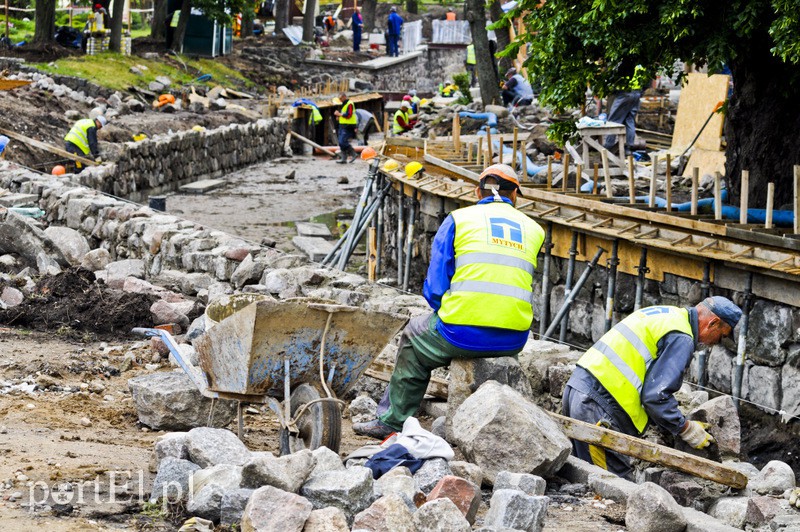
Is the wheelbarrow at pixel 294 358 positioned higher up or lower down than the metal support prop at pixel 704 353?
higher up

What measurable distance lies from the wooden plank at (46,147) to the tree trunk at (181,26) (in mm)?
18769

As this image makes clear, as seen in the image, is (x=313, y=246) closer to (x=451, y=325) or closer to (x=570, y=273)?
(x=570, y=273)

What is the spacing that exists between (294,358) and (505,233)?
1.40 m

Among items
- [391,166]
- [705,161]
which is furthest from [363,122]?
[705,161]

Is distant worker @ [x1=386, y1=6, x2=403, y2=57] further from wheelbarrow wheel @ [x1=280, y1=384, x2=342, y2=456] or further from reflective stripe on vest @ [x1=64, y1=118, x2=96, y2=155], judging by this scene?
wheelbarrow wheel @ [x1=280, y1=384, x2=342, y2=456]

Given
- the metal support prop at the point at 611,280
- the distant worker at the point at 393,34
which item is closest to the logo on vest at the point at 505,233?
the metal support prop at the point at 611,280

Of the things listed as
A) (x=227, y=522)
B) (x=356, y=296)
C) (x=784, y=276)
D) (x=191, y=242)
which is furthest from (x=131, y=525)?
(x=191, y=242)

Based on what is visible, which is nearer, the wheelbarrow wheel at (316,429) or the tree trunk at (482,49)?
the wheelbarrow wheel at (316,429)

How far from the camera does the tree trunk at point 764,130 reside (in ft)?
42.8

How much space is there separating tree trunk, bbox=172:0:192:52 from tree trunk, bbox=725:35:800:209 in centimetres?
2972

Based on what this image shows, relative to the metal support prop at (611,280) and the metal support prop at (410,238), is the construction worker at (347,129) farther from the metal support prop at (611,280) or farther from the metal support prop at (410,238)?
the metal support prop at (611,280)

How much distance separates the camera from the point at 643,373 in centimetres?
674

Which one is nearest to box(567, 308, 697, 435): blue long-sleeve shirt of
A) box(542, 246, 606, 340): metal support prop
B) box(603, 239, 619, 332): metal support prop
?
box(542, 246, 606, 340): metal support prop

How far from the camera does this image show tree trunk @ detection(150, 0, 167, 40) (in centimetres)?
4091
